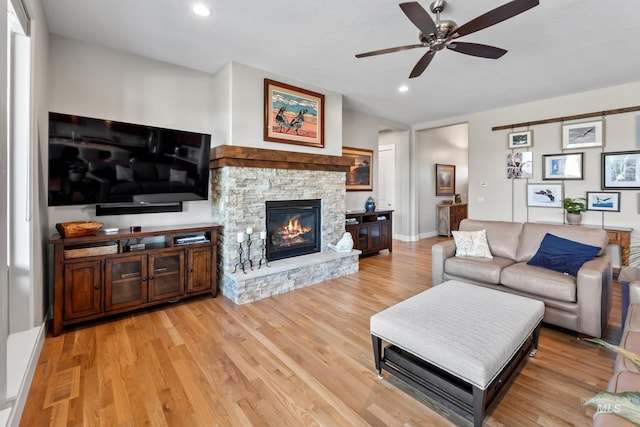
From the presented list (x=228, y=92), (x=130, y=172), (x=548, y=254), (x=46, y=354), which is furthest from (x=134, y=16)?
(x=548, y=254)

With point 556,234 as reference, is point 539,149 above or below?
above

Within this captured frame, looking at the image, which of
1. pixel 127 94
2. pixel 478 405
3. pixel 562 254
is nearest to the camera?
pixel 478 405

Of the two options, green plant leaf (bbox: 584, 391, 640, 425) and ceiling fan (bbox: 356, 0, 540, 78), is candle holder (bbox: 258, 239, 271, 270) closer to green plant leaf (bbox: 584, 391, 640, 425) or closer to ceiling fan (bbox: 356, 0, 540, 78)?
ceiling fan (bbox: 356, 0, 540, 78)

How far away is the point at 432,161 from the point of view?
24.9ft

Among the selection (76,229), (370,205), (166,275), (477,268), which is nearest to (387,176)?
(370,205)

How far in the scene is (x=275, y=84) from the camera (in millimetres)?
3822

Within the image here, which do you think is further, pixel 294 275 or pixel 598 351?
pixel 294 275

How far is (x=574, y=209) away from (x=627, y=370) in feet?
14.0

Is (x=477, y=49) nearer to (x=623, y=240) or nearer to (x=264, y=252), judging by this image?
(x=264, y=252)

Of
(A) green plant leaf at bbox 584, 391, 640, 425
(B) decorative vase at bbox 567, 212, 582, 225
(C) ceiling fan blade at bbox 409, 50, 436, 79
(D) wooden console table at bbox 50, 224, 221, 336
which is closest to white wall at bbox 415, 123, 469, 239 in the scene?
(B) decorative vase at bbox 567, 212, 582, 225

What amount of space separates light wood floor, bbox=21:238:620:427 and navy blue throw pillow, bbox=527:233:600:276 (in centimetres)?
60

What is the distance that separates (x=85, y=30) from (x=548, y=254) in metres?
5.12

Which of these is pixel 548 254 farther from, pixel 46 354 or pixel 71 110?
pixel 71 110

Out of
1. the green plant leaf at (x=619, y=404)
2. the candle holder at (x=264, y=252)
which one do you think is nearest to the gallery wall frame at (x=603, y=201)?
the candle holder at (x=264, y=252)
